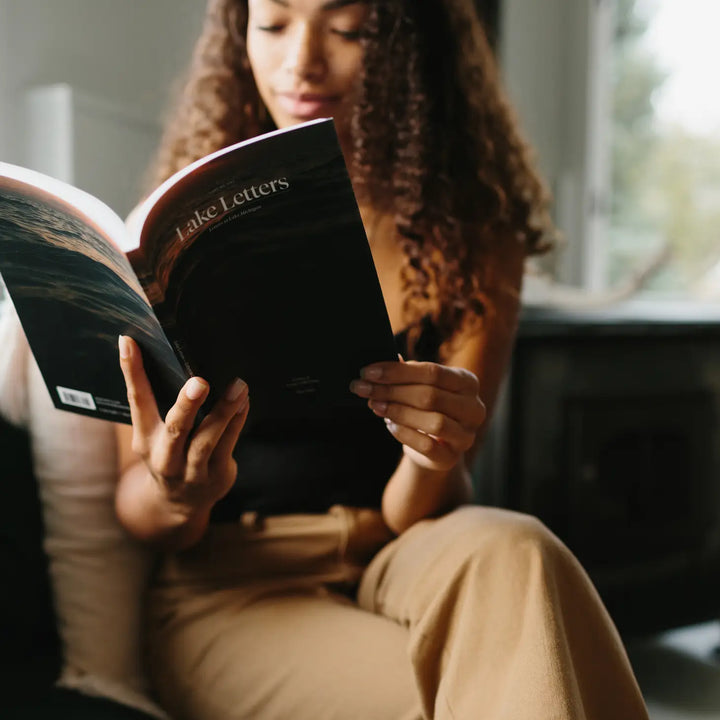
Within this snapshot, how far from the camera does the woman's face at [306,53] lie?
3.00 ft

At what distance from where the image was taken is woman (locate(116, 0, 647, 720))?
72 cm

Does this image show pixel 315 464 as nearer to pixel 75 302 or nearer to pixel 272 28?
pixel 75 302

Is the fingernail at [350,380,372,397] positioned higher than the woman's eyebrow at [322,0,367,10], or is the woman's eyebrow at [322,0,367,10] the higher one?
the woman's eyebrow at [322,0,367,10]

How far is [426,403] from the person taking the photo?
0.73m

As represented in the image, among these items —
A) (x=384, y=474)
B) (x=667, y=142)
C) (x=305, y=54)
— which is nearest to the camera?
(x=305, y=54)

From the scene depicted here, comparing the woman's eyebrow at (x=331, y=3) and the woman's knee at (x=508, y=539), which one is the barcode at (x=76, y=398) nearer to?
the woman's knee at (x=508, y=539)

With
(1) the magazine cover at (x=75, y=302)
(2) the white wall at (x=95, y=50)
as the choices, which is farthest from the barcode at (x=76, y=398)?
(2) the white wall at (x=95, y=50)

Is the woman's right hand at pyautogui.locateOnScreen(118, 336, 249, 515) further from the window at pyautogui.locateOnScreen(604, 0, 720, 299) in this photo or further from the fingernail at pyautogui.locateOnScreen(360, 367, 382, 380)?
the window at pyautogui.locateOnScreen(604, 0, 720, 299)

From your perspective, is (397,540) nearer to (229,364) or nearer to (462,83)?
(229,364)

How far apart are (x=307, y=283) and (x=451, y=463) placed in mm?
241

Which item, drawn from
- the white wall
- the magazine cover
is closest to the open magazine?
the magazine cover

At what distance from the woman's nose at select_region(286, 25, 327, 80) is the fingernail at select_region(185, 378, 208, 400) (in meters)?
0.41

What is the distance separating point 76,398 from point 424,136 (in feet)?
1.67

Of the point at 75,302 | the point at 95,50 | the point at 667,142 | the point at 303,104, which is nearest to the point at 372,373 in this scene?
the point at 75,302
